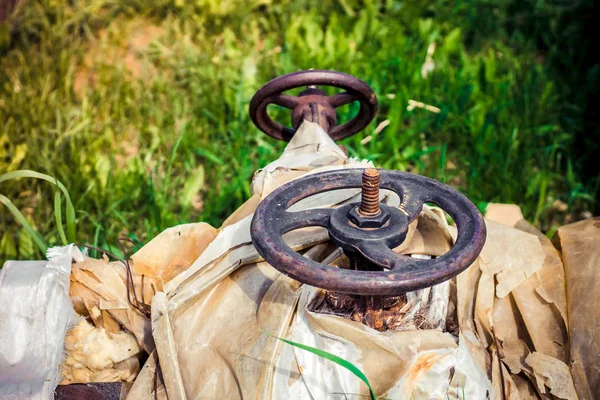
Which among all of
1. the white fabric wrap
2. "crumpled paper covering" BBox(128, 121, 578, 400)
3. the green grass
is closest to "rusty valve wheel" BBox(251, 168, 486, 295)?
"crumpled paper covering" BBox(128, 121, 578, 400)

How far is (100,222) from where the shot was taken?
8.93 ft

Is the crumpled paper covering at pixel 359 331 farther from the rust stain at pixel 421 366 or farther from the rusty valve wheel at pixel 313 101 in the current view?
the rusty valve wheel at pixel 313 101

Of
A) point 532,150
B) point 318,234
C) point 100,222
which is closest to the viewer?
point 318,234

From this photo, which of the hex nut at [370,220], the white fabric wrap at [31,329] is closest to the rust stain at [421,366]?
the hex nut at [370,220]

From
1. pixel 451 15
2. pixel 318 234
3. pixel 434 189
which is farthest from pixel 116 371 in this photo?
pixel 451 15

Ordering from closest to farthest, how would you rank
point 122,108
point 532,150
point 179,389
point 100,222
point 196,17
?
point 179,389 → point 100,222 → point 532,150 → point 122,108 → point 196,17

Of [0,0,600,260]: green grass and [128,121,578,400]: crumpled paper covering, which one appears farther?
[0,0,600,260]: green grass

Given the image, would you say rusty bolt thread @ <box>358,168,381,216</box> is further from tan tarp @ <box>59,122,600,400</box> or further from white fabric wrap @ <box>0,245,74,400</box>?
white fabric wrap @ <box>0,245,74,400</box>

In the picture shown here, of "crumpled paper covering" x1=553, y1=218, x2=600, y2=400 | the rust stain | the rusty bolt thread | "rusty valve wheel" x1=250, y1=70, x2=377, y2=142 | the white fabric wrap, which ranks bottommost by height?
"crumpled paper covering" x1=553, y1=218, x2=600, y2=400

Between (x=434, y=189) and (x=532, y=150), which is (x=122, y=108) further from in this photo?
(x=434, y=189)

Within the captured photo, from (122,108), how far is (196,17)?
930mm

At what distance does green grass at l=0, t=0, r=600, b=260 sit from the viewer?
2908 millimetres

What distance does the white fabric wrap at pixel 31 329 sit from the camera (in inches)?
65.1

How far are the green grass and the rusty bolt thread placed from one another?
4.01 ft
